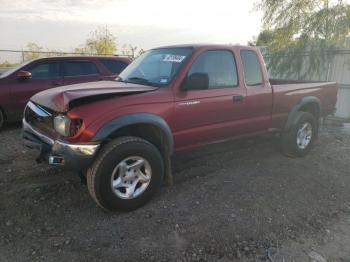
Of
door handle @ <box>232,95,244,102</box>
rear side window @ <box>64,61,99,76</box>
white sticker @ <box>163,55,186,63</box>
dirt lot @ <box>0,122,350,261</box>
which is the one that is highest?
white sticker @ <box>163,55,186,63</box>

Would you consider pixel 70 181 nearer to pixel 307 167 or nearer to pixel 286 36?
pixel 307 167

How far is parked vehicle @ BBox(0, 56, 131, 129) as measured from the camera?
7004 millimetres

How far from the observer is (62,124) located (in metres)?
3.42

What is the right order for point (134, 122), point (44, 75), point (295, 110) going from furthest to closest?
point (44, 75), point (295, 110), point (134, 122)

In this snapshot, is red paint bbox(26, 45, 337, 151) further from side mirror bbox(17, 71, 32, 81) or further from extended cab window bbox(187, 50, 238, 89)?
side mirror bbox(17, 71, 32, 81)

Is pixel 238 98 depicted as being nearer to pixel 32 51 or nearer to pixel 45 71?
pixel 45 71

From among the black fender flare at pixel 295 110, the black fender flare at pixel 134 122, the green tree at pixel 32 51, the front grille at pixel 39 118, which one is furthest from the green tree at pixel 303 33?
the green tree at pixel 32 51

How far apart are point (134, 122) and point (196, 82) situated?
953mm

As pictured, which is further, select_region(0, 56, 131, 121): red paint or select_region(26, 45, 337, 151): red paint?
select_region(0, 56, 131, 121): red paint

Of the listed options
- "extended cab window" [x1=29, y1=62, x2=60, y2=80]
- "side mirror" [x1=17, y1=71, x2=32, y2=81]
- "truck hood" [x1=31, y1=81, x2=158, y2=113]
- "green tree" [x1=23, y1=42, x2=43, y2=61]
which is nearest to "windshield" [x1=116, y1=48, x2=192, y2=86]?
"truck hood" [x1=31, y1=81, x2=158, y2=113]

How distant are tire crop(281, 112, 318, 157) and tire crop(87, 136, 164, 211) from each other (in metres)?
2.68

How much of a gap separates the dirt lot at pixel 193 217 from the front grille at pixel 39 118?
2.67 feet

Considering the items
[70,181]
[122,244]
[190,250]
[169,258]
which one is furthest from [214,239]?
[70,181]

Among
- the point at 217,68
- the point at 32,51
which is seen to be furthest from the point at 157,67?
the point at 32,51
